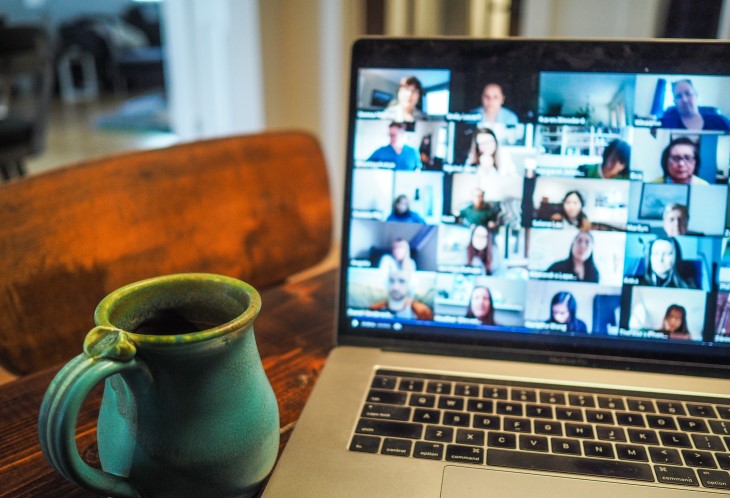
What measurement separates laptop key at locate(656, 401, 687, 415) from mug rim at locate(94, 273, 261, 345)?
1.11ft

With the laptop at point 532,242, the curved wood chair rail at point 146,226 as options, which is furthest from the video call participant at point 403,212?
the curved wood chair rail at point 146,226

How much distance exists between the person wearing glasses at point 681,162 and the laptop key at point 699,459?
0.23m

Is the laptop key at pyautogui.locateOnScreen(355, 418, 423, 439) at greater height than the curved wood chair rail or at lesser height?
lesser

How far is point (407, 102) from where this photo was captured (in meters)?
0.59

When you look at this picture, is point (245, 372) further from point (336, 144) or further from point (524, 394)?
point (336, 144)

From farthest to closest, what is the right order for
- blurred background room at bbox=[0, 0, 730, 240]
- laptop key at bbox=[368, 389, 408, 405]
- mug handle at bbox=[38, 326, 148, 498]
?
blurred background room at bbox=[0, 0, 730, 240]
laptop key at bbox=[368, 389, 408, 405]
mug handle at bbox=[38, 326, 148, 498]

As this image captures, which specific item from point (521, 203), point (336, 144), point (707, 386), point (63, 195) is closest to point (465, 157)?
point (521, 203)

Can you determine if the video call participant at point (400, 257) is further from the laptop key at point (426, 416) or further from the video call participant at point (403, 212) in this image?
the laptop key at point (426, 416)

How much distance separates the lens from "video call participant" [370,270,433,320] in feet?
1.99

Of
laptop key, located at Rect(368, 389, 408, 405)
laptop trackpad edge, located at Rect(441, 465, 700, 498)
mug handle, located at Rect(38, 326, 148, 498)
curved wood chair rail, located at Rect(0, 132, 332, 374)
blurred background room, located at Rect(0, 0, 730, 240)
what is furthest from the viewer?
blurred background room, located at Rect(0, 0, 730, 240)

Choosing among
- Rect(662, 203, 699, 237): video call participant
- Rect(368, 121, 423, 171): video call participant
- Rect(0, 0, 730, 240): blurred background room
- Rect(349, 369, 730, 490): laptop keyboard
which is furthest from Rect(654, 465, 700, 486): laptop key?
Rect(0, 0, 730, 240): blurred background room

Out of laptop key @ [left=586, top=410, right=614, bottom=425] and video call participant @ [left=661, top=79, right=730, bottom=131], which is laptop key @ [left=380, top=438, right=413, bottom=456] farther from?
video call participant @ [left=661, top=79, right=730, bottom=131]

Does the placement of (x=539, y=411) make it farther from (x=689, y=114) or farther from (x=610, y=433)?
(x=689, y=114)

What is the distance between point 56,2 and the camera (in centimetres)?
705
